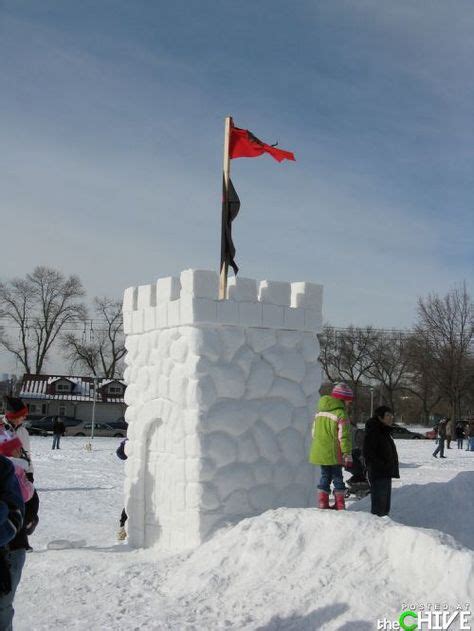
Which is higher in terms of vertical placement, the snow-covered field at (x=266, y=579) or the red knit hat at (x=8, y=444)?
the red knit hat at (x=8, y=444)

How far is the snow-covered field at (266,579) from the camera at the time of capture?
573 cm

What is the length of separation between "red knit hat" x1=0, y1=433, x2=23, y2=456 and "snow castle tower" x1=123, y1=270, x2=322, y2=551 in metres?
3.10

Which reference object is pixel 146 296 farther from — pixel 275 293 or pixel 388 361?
pixel 388 361

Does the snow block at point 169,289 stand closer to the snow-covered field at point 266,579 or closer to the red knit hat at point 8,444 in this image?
the snow-covered field at point 266,579

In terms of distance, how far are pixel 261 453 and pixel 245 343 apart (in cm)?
131

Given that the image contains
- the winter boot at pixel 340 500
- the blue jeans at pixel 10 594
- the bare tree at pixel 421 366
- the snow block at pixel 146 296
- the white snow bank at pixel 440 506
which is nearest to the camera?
the blue jeans at pixel 10 594

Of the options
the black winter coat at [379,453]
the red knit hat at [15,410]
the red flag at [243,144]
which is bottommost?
the black winter coat at [379,453]

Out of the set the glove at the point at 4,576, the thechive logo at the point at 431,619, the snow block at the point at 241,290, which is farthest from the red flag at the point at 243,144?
the glove at the point at 4,576

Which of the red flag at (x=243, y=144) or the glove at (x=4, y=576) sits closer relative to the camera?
the glove at (x=4, y=576)

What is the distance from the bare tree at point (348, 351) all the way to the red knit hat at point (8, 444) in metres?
54.1

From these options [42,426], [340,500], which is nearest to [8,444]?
[340,500]

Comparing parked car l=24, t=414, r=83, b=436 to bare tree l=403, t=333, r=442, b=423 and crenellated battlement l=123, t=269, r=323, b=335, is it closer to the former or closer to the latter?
bare tree l=403, t=333, r=442, b=423

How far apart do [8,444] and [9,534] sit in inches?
48.8

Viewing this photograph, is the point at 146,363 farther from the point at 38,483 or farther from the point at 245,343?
the point at 38,483
